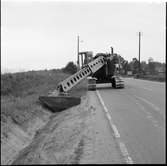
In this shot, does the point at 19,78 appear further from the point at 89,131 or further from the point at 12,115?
the point at 89,131

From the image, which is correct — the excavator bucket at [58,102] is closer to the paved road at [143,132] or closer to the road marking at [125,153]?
the paved road at [143,132]

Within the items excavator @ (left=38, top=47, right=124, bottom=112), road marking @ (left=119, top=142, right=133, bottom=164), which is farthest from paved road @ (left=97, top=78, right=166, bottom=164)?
excavator @ (left=38, top=47, right=124, bottom=112)

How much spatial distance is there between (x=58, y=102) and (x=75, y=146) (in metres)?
5.39

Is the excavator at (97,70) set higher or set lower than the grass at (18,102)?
higher

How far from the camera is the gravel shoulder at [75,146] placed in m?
4.55

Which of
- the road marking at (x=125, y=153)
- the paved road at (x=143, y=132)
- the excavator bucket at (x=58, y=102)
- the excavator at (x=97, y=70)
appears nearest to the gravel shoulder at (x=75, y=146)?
the road marking at (x=125, y=153)

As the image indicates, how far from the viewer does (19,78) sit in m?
12.3

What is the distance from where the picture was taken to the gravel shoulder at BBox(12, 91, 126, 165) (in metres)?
4.55

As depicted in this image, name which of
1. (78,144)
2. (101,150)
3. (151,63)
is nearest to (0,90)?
(78,144)

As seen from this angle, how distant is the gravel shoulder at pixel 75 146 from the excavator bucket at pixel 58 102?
8.92 ft

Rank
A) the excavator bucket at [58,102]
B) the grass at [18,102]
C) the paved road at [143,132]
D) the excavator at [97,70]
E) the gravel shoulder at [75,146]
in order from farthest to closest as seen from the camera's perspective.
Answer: the excavator at [97,70] → the excavator bucket at [58,102] → the grass at [18,102] → the paved road at [143,132] → the gravel shoulder at [75,146]

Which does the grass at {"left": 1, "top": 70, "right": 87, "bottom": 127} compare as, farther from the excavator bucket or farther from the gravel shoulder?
the gravel shoulder

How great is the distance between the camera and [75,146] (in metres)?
5.23

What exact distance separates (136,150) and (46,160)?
6.21 ft
